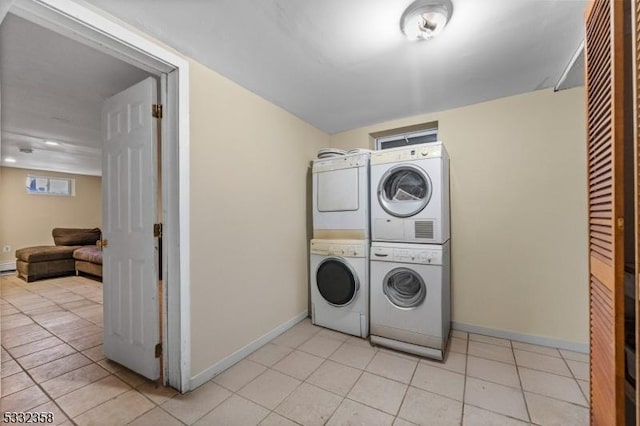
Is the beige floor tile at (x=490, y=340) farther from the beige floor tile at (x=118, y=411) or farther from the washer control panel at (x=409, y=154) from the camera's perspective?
the beige floor tile at (x=118, y=411)

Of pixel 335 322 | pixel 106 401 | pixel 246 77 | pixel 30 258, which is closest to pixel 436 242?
pixel 335 322

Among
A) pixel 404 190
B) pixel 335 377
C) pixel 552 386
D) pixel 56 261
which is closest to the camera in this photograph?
pixel 552 386

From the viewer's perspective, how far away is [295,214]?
2707 millimetres

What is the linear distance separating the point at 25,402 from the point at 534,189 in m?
3.94

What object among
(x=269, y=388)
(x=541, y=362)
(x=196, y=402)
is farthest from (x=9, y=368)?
(x=541, y=362)

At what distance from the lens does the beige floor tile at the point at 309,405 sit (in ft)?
4.61

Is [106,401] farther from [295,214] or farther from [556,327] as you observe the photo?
[556,327]

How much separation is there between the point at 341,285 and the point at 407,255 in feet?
2.27

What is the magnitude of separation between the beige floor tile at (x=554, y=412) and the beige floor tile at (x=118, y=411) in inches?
87.1

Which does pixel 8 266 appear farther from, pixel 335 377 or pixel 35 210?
pixel 335 377

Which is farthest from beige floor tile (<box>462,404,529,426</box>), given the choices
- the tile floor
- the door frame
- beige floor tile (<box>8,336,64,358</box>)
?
beige floor tile (<box>8,336,64,358</box>)

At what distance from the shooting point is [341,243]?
7.98 ft

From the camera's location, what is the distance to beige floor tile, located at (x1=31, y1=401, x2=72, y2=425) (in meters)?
1.37

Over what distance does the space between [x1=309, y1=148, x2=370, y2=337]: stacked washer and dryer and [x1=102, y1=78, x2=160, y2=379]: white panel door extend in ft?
4.61
